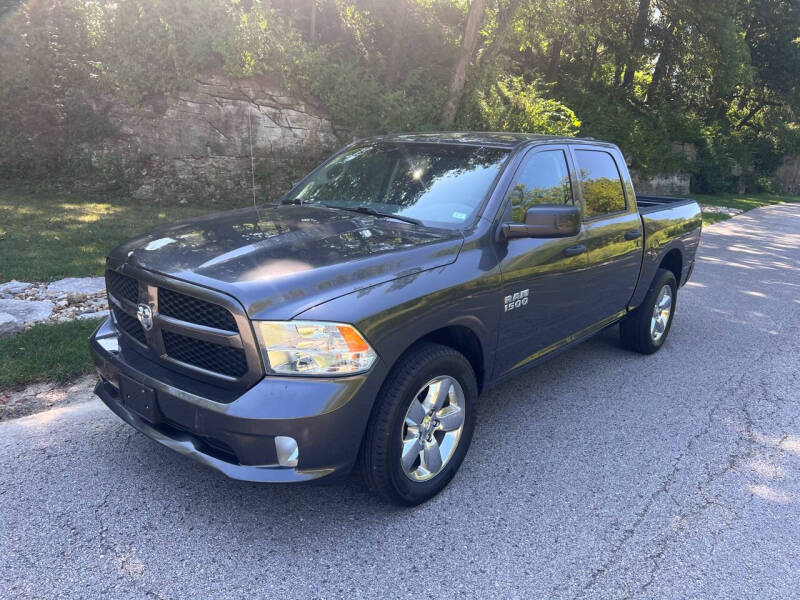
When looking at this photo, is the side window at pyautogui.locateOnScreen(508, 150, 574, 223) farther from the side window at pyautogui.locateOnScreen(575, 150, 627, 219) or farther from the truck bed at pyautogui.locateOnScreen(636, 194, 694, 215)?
the truck bed at pyautogui.locateOnScreen(636, 194, 694, 215)

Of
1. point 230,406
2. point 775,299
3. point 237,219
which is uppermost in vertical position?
point 237,219

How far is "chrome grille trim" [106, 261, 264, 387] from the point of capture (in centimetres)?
257

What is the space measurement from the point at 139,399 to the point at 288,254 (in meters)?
0.98

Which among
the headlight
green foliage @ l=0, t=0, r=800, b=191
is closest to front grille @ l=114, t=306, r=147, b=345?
the headlight

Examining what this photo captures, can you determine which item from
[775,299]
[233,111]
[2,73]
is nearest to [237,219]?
[775,299]

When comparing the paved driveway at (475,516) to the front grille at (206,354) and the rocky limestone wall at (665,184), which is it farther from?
the rocky limestone wall at (665,184)

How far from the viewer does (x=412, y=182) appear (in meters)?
3.96

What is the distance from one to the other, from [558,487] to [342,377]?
1.54 meters

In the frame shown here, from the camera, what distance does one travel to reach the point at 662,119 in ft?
85.5

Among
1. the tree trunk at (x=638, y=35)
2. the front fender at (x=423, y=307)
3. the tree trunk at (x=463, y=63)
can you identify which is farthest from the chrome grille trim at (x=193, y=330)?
the tree trunk at (x=638, y=35)

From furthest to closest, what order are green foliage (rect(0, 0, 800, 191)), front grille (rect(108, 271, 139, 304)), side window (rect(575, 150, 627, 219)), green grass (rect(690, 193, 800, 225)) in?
1. green grass (rect(690, 193, 800, 225))
2. green foliage (rect(0, 0, 800, 191))
3. side window (rect(575, 150, 627, 219))
4. front grille (rect(108, 271, 139, 304))

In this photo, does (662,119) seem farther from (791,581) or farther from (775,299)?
(791,581)

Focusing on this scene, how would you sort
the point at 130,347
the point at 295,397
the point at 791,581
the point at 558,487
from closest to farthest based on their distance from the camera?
the point at 295,397 < the point at 791,581 < the point at 130,347 < the point at 558,487

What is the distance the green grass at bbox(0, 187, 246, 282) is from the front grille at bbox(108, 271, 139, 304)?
12.4 ft
